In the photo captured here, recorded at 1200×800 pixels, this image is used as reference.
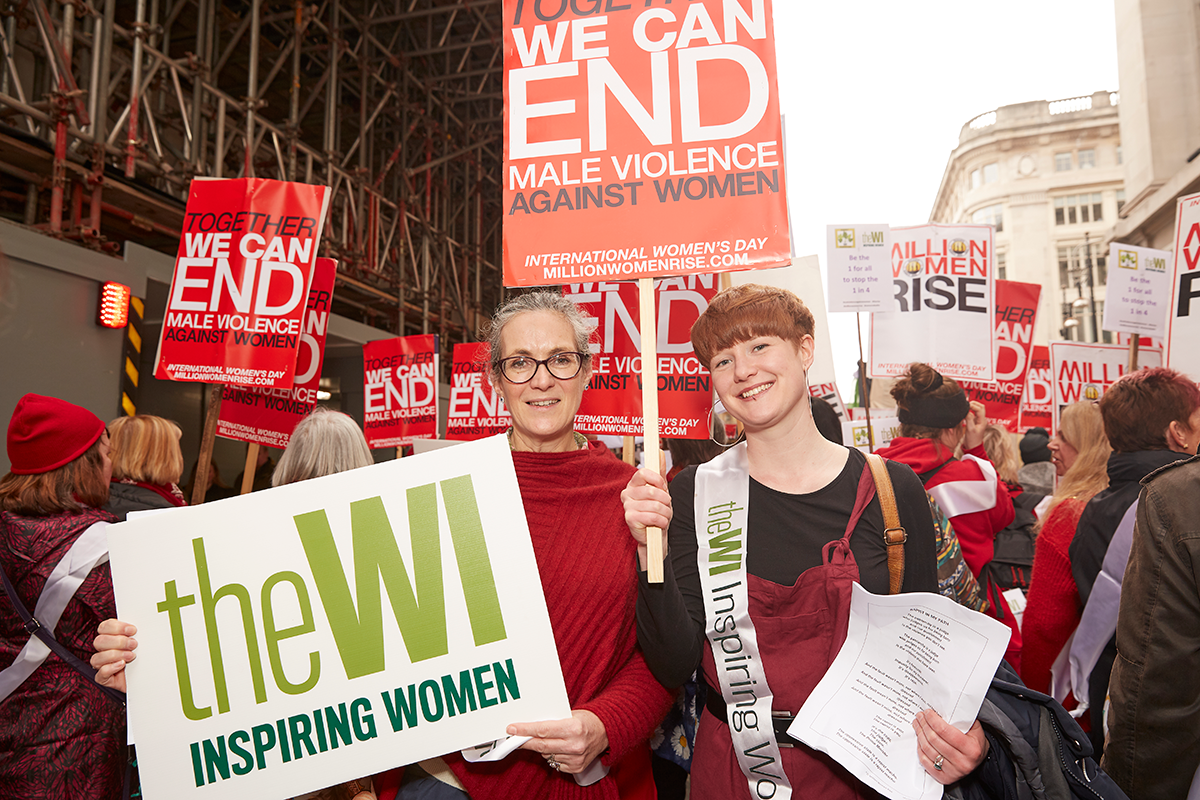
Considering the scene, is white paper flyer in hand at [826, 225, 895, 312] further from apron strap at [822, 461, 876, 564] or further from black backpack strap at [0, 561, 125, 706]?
black backpack strap at [0, 561, 125, 706]

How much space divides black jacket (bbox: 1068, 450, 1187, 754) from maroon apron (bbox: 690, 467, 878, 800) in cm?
139

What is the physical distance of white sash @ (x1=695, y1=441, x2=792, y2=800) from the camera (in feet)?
5.80

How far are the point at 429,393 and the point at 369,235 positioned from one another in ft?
21.2

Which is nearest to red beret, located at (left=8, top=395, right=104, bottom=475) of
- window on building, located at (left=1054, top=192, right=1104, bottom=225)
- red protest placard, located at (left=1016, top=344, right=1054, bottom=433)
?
red protest placard, located at (left=1016, top=344, right=1054, bottom=433)

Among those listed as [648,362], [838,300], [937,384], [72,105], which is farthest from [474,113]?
[648,362]

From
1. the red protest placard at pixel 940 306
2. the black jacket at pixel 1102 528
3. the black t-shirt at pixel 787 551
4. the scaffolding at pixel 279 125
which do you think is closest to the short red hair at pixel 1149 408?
the black jacket at pixel 1102 528

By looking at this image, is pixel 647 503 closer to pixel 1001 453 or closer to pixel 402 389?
pixel 1001 453

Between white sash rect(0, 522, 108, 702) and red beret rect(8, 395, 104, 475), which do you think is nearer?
white sash rect(0, 522, 108, 702)

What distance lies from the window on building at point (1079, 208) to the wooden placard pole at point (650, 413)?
61756 millimetres

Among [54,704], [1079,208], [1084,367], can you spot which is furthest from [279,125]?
[1079,208]

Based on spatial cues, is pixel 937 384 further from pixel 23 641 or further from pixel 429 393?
pixel 429 393

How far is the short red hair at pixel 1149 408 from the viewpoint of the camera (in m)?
2.71

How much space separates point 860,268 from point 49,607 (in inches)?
228

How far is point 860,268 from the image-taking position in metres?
6.31
